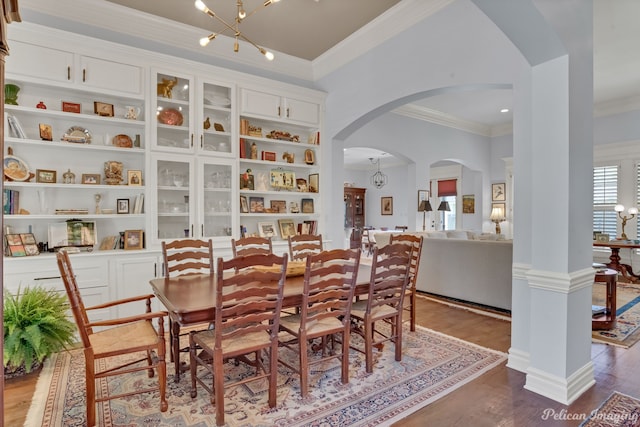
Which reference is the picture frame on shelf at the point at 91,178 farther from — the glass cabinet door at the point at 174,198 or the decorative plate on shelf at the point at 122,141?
the glass cabinet door at the point at 174,198

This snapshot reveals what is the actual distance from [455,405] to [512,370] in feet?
2.56

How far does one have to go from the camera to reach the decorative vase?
10.4ft

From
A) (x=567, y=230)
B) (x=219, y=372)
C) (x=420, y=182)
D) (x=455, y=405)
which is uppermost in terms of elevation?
(x=420, y=182)

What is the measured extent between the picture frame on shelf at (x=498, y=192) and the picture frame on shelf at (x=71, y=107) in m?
8.12

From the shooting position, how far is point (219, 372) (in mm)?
2010

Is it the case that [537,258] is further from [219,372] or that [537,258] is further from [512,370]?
[219,372]

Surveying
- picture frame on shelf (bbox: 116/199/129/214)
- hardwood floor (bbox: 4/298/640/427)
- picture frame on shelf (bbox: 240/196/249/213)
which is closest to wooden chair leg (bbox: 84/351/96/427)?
hardwood floor (bbox: 4/298/640/427)

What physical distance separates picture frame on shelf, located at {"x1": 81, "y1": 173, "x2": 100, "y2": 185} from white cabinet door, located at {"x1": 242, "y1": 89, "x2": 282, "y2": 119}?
5.86 feet

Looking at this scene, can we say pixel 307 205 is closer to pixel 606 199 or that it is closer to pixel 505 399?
pixel 505 399

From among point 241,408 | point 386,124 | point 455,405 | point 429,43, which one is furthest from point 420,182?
point 241,408

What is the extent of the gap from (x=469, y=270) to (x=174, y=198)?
3769 mm

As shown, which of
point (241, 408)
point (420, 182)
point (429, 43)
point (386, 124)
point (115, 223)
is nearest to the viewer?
point (241, 408)

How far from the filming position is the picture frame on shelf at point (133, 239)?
3707mm

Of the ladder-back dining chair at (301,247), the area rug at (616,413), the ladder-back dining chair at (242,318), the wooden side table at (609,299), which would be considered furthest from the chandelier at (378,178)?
the ladder-back dining chair at (242,318)
